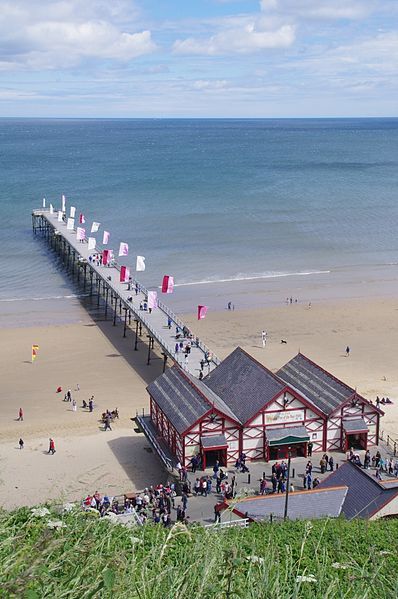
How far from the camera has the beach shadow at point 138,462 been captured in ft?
80.2

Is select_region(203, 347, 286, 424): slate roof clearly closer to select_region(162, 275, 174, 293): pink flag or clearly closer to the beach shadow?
the beach shadow

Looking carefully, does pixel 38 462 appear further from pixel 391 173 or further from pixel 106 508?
pixel 391 173

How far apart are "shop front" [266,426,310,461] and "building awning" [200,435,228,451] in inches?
60.4

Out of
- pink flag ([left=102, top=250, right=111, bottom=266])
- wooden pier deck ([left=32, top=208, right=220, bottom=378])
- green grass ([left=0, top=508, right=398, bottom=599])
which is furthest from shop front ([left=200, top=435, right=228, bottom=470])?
pink flag ([left=102, top=250, right=111, bottom=266])

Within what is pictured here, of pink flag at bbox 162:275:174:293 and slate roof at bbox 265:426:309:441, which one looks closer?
slate roof at bbox 265:426:309:441

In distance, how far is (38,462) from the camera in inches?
1000

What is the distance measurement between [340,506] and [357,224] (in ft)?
189

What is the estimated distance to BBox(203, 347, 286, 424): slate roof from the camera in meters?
24.3

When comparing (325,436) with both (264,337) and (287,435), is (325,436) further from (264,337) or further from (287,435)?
(264,337)

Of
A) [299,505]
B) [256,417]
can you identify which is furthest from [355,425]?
[299,505]

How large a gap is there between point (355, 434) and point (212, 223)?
4850 cm

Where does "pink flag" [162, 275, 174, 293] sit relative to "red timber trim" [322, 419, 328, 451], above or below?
above

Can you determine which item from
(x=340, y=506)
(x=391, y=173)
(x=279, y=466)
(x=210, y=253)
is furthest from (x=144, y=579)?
(x=391, y=173)

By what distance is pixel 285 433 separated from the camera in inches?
947
